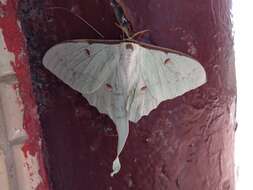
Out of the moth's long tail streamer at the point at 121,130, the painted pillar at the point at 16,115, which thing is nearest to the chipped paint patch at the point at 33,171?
the painted pillar at the point at 16,115

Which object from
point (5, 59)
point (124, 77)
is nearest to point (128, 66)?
point (124, 77)

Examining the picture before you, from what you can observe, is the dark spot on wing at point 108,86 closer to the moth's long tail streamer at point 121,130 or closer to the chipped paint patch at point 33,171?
the moth's long tail streamer at point 121,130

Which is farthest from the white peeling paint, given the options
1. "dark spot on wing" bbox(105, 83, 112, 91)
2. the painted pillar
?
"dark spot on wing" bbox(105, 83, 112, 91)

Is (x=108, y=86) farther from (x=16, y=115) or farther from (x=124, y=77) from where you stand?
(x=16, y=115)

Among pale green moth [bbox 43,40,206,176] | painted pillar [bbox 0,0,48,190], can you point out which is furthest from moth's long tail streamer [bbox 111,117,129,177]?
painted pillar [bbox 0,0,48,190]

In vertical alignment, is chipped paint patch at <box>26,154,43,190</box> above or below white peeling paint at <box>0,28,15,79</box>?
below

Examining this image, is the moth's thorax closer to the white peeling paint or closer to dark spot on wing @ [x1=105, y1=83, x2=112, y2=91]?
dark spot on wing @ [x1=105, y1=83, x2=112, y2=91]

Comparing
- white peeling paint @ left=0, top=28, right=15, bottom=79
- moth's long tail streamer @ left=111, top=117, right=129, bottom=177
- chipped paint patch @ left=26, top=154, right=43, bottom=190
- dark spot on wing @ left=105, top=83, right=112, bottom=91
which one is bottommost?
chipped paint patch @ left=26, top=154, right=43, bottom=190
